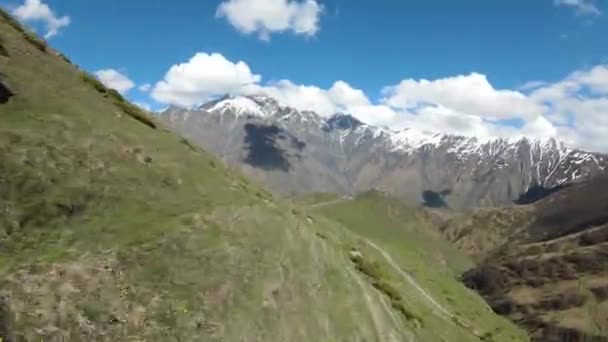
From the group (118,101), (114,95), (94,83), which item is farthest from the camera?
(114,95)

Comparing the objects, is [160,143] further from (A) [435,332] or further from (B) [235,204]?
(A) [435,332]

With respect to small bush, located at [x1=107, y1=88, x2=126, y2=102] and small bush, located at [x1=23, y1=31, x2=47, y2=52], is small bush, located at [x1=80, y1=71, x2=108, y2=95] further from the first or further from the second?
small bush, located at [x1=23, y1=31, x2=47, y2=52]

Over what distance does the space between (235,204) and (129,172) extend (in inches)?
258

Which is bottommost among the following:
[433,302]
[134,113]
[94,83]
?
[433,302]

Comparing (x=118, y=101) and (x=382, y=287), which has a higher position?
(x=118, y=101)

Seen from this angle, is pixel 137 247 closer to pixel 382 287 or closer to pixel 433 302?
pixel 382 287

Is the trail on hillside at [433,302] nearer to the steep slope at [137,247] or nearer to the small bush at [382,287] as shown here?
the small bush at [382,287]

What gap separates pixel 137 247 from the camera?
3038 cm

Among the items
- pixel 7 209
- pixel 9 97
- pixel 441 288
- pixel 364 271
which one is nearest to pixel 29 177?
pixel 7 209

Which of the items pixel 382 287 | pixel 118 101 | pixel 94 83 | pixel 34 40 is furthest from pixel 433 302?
pixel 34 40

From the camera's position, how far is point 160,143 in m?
42.8

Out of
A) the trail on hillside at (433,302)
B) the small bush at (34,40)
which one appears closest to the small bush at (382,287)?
the trail on hillside at (433,302)

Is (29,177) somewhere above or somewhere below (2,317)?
above

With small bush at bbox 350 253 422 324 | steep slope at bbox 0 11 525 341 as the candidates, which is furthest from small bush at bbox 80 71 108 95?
small bush at bbox 350 253 422 324
